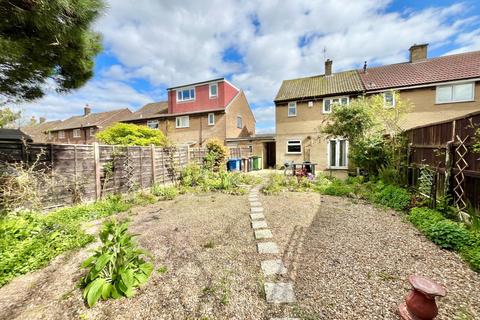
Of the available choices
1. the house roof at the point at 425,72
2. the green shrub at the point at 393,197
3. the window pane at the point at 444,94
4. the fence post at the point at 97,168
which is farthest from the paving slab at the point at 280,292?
the window pane at the point at 444,94

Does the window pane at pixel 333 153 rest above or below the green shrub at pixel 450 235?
above

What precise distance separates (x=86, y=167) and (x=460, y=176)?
9872 mm

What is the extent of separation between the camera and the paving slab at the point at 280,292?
2418 mm

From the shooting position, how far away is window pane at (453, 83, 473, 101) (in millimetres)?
12242

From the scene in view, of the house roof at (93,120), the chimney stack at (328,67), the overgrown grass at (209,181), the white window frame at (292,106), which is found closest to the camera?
the overgrown grass at (209,181)

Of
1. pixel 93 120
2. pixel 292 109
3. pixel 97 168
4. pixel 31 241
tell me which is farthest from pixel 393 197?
pixel 93 120

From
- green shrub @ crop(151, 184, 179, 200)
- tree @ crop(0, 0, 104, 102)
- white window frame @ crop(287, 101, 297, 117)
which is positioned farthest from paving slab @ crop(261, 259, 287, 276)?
white window frame @ crop(287, 101, 297, 117)

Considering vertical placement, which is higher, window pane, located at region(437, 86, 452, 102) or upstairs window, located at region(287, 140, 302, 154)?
window pane, located at region(437, 86, 452, 102)

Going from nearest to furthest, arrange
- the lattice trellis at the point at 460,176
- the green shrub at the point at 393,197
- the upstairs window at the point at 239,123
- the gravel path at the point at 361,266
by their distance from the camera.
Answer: the gravel path at the point at 361,266 → the lattice trellis at the point at 460,176 → the green shrub at the point at 393,197 → the upstairs window at the point at 239,123

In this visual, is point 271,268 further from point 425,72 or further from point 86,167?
point 425,72

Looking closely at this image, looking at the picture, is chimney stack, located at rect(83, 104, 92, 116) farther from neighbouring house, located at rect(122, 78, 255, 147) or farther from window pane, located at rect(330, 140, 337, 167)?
window pane, located at rect(330, 140, 337, 167)

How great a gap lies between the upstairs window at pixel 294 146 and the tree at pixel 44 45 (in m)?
13.4

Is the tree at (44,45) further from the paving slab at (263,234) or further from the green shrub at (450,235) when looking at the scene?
the green shrub at (450,235)

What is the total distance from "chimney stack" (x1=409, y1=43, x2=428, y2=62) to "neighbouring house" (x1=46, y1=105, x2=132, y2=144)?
95.7ft
